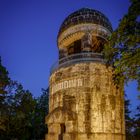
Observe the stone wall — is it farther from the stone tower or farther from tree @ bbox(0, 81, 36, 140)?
tree @ bbox(0, 81, 36, 140)

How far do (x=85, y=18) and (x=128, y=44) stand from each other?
40.9 ft

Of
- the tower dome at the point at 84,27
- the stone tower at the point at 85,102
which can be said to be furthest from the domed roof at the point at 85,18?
the stone tower at the point at 85,102

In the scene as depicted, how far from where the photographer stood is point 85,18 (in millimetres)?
23516

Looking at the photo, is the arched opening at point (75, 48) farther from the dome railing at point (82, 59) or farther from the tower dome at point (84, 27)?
the dome railing at point (82, 59)

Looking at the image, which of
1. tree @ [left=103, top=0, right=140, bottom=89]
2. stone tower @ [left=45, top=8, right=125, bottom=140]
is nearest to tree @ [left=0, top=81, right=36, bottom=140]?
stone tower @ [left=45, top=8, right=125, bottom=140]

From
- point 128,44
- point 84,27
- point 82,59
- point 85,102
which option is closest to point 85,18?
point 84,27

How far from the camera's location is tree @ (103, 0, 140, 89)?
11234 millimetres

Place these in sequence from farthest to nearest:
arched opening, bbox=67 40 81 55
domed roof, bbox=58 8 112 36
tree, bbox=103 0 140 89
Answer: arched opening, bbox=67 40 81 55
domed roof, bbox=58 8 112 36
tree, bbox=103 0 140 89

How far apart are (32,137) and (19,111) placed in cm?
662

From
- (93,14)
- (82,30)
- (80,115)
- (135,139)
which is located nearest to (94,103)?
(80,115)

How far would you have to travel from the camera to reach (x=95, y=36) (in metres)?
24.1

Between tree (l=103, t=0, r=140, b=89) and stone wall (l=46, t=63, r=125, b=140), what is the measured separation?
286 inches

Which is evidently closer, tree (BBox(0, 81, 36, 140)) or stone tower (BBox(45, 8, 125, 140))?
stone tower (BBox(45, 8, 125, 140))

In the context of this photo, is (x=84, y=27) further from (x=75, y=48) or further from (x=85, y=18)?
(x=75, y=48)
